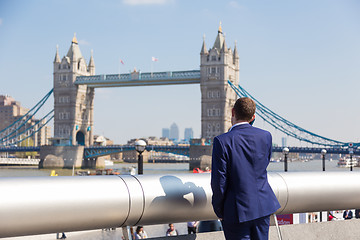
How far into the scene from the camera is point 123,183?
241 centimetres

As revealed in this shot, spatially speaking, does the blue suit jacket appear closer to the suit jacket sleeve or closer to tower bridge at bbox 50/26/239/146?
the suit jacket sleeve

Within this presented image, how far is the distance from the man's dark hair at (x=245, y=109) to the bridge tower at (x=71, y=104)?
66.2m

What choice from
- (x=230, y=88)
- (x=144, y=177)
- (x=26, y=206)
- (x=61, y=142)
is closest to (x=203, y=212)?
(x=144, y=177)

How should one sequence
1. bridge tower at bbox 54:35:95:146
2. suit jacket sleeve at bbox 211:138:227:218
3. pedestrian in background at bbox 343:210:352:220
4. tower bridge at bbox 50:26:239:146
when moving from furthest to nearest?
bridge tower at bbox 54:35:95:146 < tower bridge at bbox 50:26:239:146 < pedestrian in background at bbox 343:210:352:220 < suit jacket sleeve at bbox 211:138:227:218

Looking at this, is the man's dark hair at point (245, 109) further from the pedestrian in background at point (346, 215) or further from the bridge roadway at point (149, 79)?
the bridge roadway at point (149, 79)

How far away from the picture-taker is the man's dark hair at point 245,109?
2.29 metres

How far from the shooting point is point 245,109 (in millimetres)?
2295

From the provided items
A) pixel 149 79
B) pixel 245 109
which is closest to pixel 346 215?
pixel 245 109

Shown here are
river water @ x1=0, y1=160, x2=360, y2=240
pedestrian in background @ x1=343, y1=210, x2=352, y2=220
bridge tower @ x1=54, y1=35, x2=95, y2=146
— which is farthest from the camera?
bridge tower @ x1=54, y1=35, x2=95, y2=146

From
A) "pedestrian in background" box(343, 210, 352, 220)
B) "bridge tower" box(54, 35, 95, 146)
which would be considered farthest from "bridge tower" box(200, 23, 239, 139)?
"pedestrian in background" box(343, 210, 352, 220)

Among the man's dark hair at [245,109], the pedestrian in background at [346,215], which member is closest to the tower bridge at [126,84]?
the pedestrian in background at [346,215]

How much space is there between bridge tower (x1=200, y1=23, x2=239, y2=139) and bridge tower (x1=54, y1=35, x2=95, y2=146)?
58.0 ft

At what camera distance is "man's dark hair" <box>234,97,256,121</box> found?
7.53 ft

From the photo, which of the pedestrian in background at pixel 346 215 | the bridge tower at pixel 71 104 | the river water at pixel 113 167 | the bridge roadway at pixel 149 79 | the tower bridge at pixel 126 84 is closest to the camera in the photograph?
the river water at pixel 113 167
